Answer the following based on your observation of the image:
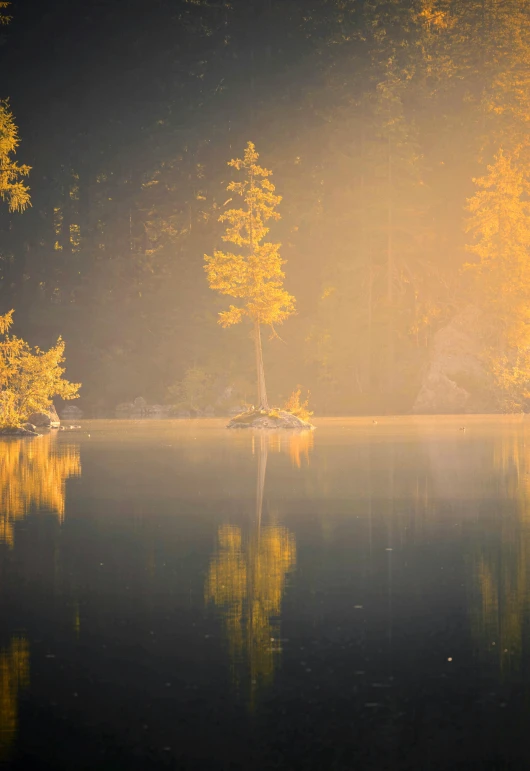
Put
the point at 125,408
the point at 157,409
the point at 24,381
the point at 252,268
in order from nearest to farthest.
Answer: the point at 24,381
the point at 252,268
the point at 157,409
the point at 125,408

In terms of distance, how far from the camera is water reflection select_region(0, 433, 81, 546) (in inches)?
620

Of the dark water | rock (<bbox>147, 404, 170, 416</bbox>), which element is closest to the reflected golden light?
the dark water

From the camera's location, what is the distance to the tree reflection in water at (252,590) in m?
6.93

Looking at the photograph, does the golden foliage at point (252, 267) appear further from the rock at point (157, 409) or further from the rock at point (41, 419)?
the rock at point (157, 409)

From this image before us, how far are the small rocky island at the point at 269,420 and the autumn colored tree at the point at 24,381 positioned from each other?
7.64m

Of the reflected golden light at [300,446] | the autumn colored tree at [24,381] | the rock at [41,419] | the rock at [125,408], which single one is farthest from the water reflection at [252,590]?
the rock at [125,408]

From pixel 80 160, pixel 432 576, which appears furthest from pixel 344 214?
pixel 432 576

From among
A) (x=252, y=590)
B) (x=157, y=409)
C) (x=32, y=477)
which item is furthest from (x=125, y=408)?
(x=252, y=590)

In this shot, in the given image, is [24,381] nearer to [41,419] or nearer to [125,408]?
[41,419]

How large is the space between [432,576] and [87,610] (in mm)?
3141

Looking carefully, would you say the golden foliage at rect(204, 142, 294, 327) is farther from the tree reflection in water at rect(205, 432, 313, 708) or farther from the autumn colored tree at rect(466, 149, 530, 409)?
the tree reflection in water at rect(205, 432, 313, 708)

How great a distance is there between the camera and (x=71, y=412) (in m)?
65.9

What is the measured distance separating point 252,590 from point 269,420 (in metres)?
39.0

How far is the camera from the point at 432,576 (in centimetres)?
998
